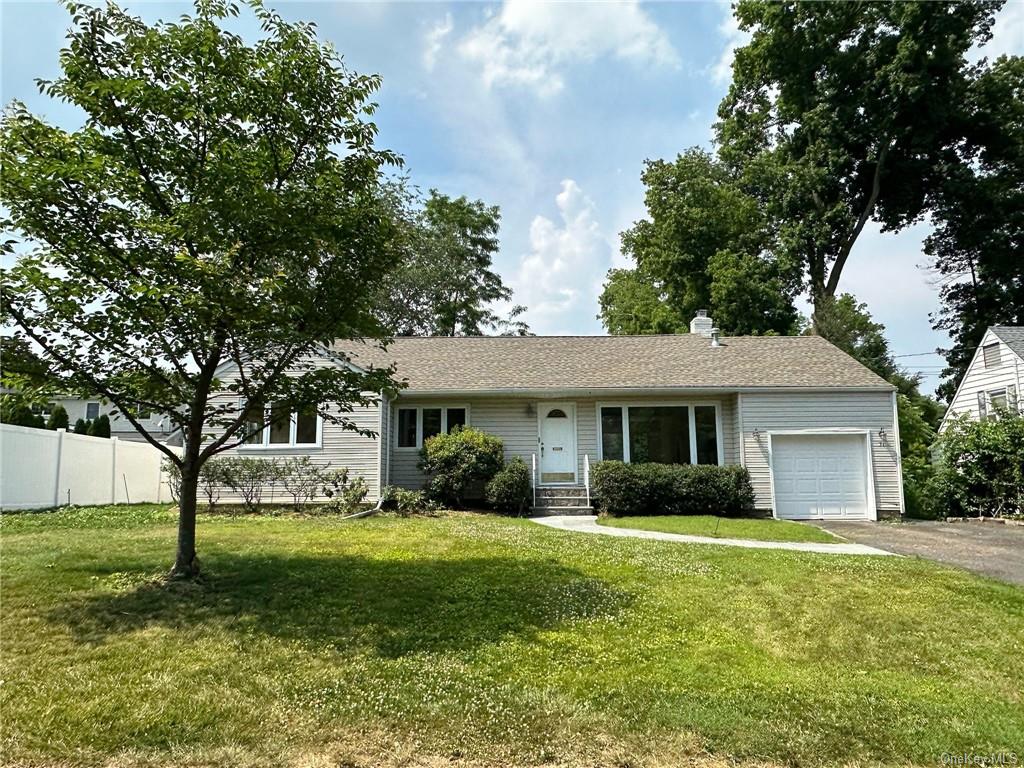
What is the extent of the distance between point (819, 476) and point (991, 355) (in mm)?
9739

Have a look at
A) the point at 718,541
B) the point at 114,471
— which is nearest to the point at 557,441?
the point at 718,541

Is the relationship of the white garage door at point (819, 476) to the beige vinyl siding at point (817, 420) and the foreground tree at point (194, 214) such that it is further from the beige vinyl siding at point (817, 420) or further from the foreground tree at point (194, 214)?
the foreground tree at point (194, 214)

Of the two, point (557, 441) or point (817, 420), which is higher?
point (817, 420)

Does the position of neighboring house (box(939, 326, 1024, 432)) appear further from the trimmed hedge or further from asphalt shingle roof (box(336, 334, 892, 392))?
the trimmed hedge

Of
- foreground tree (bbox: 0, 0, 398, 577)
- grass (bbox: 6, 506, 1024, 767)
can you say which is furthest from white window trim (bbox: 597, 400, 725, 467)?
foreground tree (bbox: 0, 0, 398, 577)

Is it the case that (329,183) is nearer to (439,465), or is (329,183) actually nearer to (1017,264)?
(439,465)

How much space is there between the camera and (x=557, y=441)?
51.1 feet

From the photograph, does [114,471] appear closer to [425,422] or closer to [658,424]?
[425,422]

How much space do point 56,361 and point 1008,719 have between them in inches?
336

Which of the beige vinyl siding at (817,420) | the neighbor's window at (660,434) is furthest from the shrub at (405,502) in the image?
the beige vinyl siding at (817,420)

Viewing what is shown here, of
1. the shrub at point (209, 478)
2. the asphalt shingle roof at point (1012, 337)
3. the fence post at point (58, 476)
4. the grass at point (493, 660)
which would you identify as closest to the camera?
the grass at point (493, 660)

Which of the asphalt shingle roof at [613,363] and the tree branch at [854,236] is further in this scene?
the tree branch at [854,236]

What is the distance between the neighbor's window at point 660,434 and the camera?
1539 centimetres

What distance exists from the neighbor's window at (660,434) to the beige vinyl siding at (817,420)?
951mm
